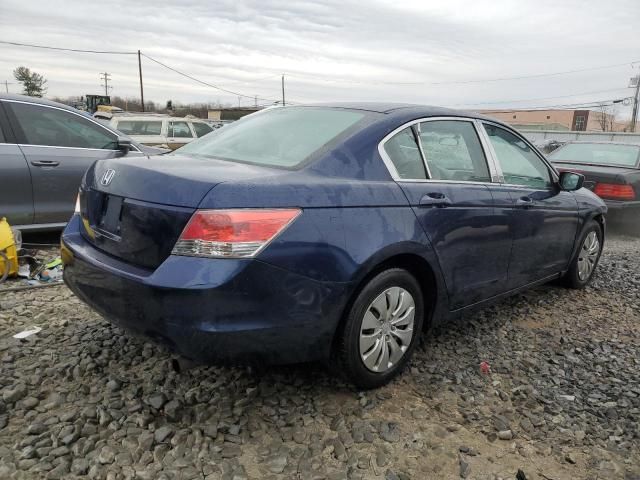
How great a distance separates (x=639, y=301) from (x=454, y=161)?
266cm

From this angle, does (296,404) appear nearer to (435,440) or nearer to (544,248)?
(435,440)

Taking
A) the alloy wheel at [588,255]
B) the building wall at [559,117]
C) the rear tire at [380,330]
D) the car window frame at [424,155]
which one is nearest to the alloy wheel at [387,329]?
the rear tire at [380,330]

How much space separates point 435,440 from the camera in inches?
96.0

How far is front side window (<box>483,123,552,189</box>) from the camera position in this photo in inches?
142

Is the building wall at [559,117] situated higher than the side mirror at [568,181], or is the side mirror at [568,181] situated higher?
the building wall at [559,117]

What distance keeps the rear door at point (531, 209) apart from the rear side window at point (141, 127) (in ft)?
38.4

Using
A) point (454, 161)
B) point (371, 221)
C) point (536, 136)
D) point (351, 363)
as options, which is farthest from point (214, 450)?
point (536, 136)

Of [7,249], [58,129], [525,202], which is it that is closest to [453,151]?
[525,202]

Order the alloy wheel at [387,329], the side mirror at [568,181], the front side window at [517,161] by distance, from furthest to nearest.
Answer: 1. the side mirror at [568,181]
2. the front side window at [517,161]
3. the alloy wheel at [387,329]

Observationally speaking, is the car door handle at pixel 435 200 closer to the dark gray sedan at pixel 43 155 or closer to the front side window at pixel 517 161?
the front side window at pixel 517 161

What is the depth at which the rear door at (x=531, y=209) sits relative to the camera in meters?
3.54

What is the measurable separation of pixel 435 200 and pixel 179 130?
12400 mm

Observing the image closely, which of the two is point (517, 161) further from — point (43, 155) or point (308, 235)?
point (43, 155)

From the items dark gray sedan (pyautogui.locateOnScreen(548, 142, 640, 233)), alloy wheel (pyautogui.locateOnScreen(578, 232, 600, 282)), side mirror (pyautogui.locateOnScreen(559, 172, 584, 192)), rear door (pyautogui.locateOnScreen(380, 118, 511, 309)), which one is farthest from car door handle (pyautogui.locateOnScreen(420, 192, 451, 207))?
dark gray sedan (pyautogui.locateOnScreen(548, 142, 640, 233))
